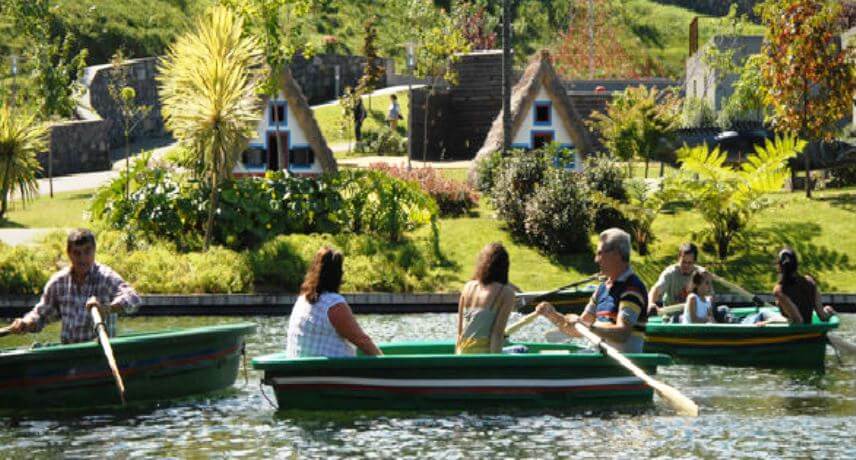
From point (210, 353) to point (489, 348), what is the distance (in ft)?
11.5

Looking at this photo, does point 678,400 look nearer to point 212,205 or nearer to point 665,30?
point 212,205

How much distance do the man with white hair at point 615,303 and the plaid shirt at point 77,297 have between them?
464 centimetres

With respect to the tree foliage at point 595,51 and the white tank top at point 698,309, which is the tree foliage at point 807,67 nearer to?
the white tank top at point 698,309

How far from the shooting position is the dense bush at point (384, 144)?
51000 millimetres

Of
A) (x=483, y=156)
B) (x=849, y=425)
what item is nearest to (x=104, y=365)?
(x=849, y=425)

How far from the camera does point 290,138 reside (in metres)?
38.6

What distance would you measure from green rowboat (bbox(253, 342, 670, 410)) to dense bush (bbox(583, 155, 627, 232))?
15539mm

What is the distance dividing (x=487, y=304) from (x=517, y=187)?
16.5 meters

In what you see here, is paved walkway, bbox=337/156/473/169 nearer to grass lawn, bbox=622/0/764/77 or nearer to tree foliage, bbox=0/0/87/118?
tree foliage, bbox=0/0/87/118

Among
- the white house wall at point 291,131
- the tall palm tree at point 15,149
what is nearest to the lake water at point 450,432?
the tall palm tree at point 15,149

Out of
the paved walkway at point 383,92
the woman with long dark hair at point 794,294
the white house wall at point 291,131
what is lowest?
the woman with long dark hair at point 794,294

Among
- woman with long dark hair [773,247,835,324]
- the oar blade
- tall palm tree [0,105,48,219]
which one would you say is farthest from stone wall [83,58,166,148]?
the oar blade

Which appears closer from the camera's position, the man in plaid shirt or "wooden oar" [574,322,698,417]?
"wooden oar" [574,322,698,417]

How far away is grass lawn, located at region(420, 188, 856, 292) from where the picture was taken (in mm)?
30297
